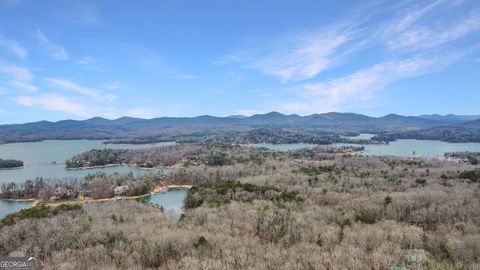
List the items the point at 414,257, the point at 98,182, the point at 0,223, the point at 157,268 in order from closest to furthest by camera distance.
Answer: the point at 414,257 → the point at 157,268 → the point at 0,223 → the point at 98,182

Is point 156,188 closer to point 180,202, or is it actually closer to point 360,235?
point 180,202

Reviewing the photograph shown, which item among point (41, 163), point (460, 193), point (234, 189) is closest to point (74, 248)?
point (234, 189)

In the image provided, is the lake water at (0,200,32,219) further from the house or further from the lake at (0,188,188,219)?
the house

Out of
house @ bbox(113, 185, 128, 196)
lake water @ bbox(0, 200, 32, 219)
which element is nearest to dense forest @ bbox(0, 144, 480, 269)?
house @ bbox(113, 185, 128, 196)

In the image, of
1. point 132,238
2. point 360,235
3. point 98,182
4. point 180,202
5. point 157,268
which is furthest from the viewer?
point 98,182

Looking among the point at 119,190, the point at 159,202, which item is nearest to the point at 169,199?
the point at 159,202

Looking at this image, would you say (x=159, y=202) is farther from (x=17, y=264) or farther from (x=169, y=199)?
(x=17, y=264)

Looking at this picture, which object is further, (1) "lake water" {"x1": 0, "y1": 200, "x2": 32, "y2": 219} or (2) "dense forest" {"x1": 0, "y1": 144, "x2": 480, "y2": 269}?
(1) "lake water" {"x1": 0, "y1": 200, "x2": 32, "y2": 219}

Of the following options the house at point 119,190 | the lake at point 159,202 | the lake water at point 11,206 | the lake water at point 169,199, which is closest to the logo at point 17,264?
the lake at point 159,202
